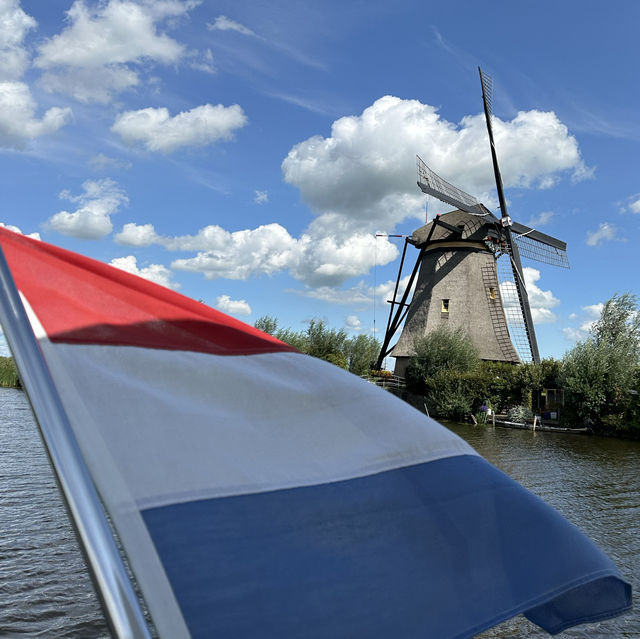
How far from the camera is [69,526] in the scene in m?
6.91

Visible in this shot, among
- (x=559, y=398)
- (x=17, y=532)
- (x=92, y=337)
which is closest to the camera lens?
(x=92, y=337)

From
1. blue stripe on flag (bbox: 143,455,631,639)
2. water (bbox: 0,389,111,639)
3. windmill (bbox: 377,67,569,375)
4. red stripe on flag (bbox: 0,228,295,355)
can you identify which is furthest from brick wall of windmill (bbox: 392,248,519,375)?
red stripe on flag (bbox: 0,228,295,355)

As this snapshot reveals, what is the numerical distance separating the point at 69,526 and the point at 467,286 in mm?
30788

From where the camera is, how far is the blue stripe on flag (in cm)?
133

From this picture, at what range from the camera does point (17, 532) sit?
319 inches

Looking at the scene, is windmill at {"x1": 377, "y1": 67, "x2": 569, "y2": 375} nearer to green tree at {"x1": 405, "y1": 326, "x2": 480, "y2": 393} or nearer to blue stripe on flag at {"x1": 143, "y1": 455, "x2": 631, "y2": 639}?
green tree at {"x1": 405, "y1": 326, "x2": 480, "y2": 393}

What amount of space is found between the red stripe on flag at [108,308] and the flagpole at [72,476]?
2.6 inches

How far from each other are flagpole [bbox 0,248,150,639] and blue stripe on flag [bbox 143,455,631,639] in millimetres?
198

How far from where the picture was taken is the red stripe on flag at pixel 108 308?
1511 millimetres

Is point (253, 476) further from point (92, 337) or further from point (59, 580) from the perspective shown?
point (59, 580)

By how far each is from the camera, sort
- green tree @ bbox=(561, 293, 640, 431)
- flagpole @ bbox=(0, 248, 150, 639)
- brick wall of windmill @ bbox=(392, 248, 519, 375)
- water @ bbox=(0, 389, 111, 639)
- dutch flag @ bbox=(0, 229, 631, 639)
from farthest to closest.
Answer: brick wall of windmill @ bbox=(392, 248, 519, 375), green tree @ bbox=(561, 293, 640, 431), water @ bbox=(0, 389, 111, 639), dutch flag @ bbox=(0, 229, 631, 639), flagpole @ bbox=(0, 248, 150, 639)

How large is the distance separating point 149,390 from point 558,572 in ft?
4.35

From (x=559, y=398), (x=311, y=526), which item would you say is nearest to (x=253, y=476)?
(x=311, y=526)

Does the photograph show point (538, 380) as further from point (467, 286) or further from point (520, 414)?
point (467, 286)
